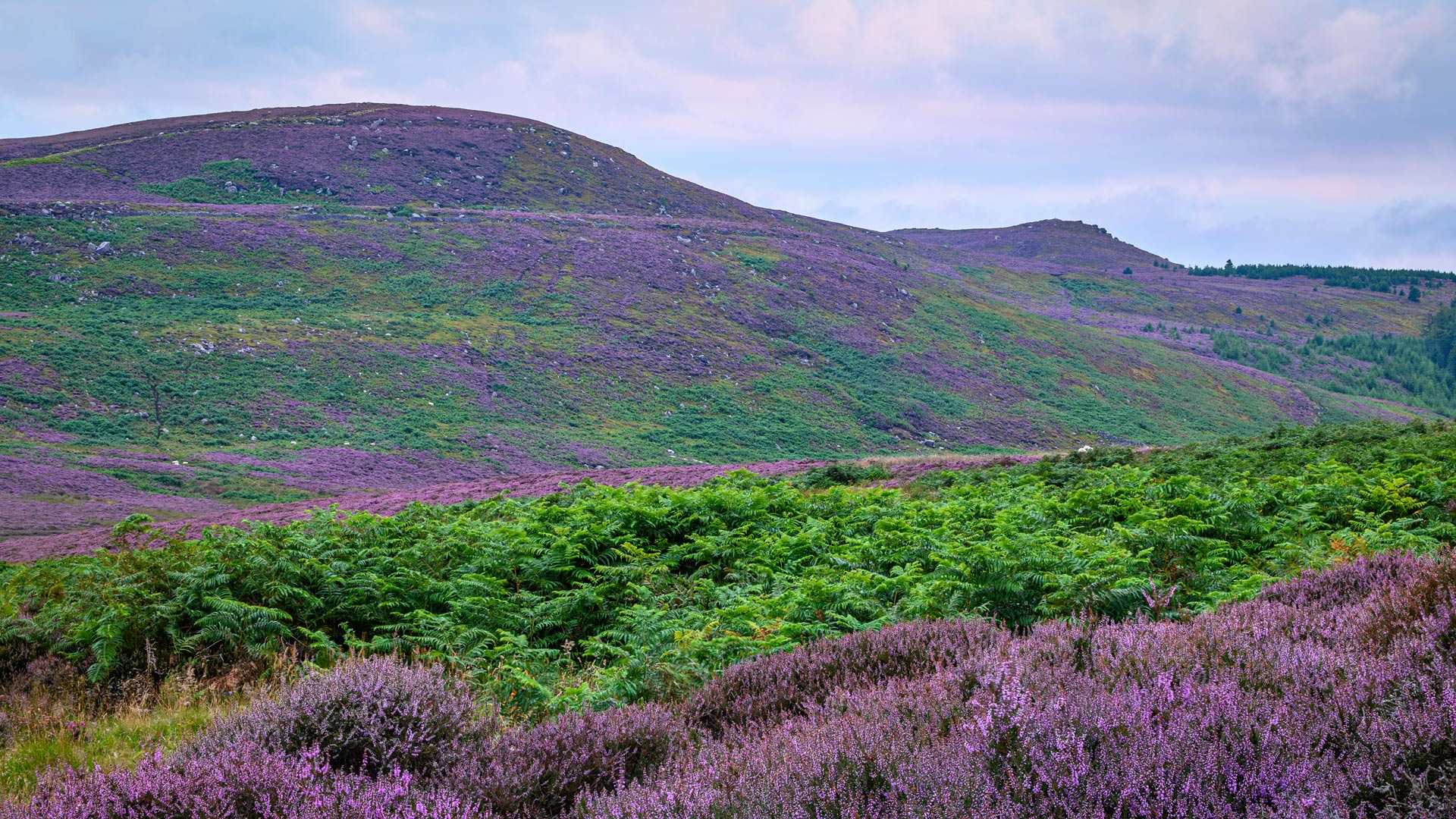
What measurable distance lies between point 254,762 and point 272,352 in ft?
153

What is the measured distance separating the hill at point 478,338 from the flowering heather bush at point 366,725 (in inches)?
988

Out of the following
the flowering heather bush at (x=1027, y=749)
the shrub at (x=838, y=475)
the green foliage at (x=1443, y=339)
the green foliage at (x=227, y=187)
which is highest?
the green foliage at (x=227, y=187)

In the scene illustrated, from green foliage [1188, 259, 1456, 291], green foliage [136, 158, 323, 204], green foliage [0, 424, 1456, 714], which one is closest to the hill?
green foliage [136, 158, 323, 204]

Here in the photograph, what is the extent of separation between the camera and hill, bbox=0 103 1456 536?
3675cm

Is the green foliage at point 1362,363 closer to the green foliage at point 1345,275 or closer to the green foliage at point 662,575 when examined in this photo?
the green foliage at point 1345,275

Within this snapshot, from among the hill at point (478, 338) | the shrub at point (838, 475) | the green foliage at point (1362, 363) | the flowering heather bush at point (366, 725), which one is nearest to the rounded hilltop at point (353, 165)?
the hill at point (478, 338)

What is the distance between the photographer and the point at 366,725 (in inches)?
152

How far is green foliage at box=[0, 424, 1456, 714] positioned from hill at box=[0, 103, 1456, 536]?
19704 mm

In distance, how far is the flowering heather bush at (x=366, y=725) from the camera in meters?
3.77

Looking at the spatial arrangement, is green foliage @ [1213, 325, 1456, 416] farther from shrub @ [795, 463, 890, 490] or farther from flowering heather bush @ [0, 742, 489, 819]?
flowering heather bush @ [0, 742, 489, 819]

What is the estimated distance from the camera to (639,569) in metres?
9.56

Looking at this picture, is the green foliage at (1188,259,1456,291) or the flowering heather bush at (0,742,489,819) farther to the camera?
the green foliage at (1188,259,1456,291)

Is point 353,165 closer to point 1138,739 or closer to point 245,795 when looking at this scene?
point 245,795

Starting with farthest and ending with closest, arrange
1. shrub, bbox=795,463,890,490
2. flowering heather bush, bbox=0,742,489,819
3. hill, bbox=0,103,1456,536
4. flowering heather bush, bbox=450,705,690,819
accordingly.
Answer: hill, bbox=0,103,1456,536, shrub, bbox=795,463,890,490, flowering heather bush, bbox=450,705,690,819, flowering heather bush, bbox=0,742,489,819
